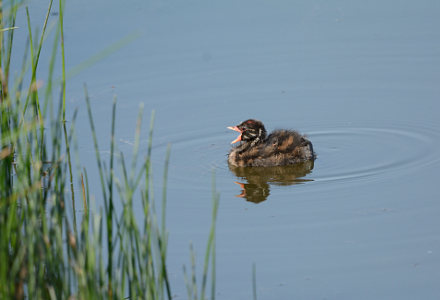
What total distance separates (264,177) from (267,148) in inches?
16.6

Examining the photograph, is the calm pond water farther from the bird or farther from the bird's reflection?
the bird

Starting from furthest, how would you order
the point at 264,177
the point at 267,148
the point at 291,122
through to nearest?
the point at 291,122
the point at 267,148
the point at 264,177

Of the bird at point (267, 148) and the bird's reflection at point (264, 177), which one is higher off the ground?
the bird at point (267, 148)

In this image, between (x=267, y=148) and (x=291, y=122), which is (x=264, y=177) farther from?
(x=291, y=122)

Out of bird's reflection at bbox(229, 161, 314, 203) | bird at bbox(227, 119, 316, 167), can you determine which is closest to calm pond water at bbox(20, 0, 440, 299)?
bird's reflection at bbox(229, 161, 314, 203)

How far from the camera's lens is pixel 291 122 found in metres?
8.52

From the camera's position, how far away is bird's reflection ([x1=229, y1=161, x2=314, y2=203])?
7050mm

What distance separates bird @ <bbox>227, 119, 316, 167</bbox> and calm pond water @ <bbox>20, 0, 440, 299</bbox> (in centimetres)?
13

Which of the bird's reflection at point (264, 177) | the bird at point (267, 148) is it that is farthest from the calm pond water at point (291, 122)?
the bird at point (267, 148)

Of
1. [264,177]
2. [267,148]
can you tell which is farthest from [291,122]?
[264,177]

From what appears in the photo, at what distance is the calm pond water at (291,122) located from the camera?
544 centimetres

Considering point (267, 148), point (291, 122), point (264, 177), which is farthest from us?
point (291, 122)

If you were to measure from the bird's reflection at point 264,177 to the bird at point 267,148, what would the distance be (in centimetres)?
6

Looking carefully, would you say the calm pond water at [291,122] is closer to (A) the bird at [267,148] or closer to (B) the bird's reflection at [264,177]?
(B) the bird's reflection at [264,177]
